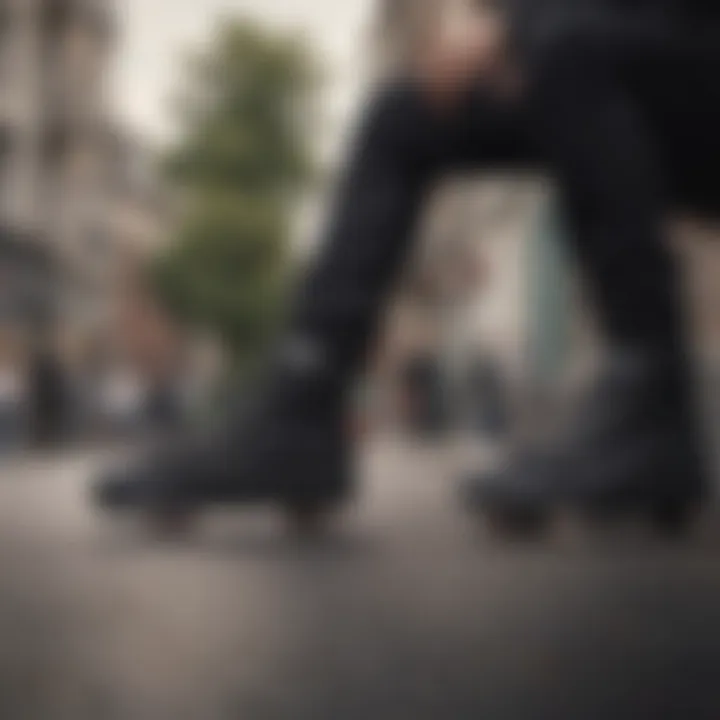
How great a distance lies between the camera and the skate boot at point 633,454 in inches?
16.3

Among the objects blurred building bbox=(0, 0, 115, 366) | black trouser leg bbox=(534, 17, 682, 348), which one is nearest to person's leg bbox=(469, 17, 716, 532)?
black trouser leg bbox=(534, 17, 682, 348)

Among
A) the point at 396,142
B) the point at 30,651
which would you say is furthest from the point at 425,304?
the point at 30,651

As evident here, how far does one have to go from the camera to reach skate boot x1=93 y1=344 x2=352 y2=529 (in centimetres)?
38

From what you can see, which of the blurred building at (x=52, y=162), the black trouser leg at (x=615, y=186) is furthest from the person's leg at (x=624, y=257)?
the blurred building at (x=52, y=162)

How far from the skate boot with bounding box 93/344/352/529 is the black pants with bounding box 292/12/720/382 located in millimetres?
20

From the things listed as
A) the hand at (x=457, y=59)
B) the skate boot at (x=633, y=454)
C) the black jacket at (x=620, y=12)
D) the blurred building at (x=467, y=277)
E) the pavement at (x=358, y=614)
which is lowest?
the pavement at (x=358, y=614)

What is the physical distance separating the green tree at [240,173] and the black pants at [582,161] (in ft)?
0.06

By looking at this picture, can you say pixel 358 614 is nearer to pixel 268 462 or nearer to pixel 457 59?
pixel 268 462

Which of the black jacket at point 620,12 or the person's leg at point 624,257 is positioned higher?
the black jacket at point 620,12

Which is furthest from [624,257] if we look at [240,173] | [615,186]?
[240,173]

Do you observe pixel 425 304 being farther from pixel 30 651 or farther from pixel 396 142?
pixel 30 651

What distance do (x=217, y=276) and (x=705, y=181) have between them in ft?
0.61

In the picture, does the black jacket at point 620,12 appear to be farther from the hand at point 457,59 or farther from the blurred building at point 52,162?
the blurred building at point 52,162

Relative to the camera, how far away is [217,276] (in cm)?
37
